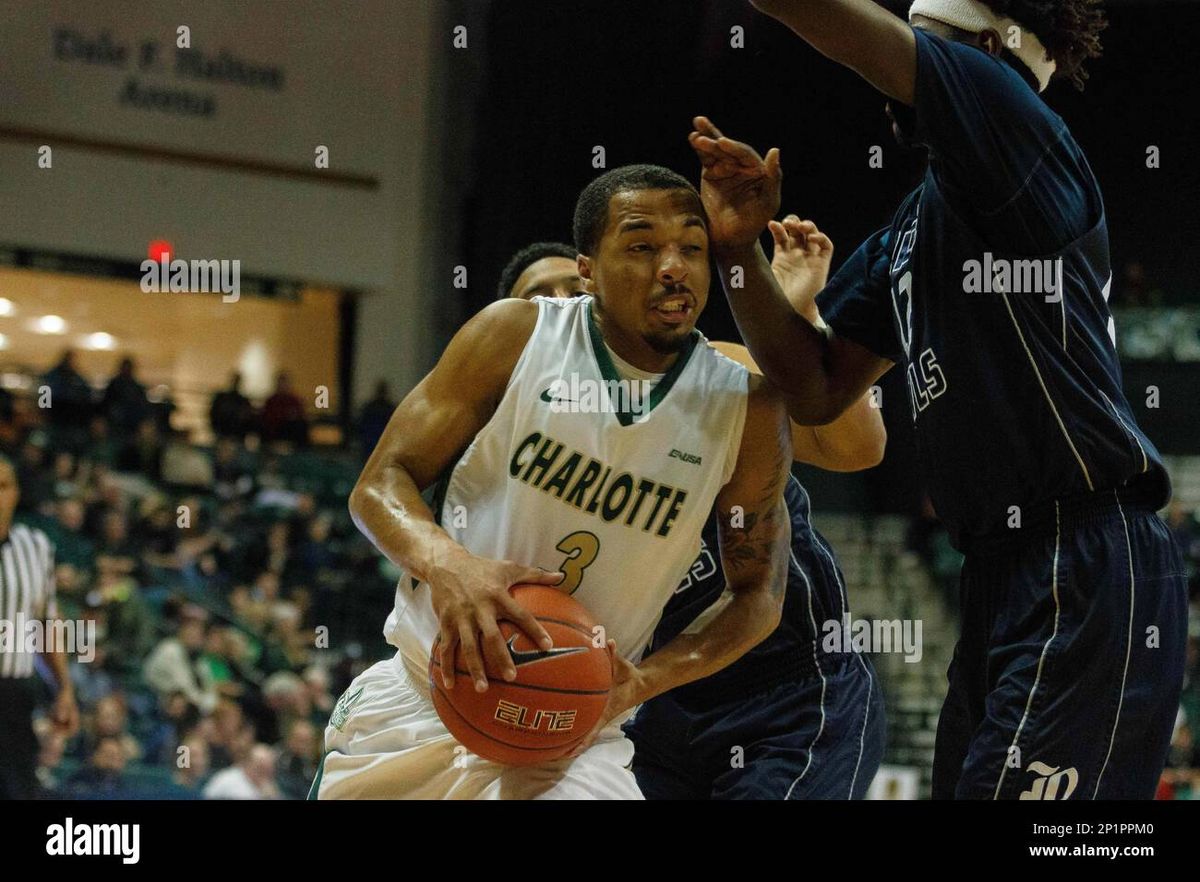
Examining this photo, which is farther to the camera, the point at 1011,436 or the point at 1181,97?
the point at 1181,97

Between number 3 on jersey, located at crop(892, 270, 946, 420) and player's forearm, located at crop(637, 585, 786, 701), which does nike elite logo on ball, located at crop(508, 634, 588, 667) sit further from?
number 3 on jersey, located at crop(892, 270, 946, 420)

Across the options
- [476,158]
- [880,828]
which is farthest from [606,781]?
[476,158]

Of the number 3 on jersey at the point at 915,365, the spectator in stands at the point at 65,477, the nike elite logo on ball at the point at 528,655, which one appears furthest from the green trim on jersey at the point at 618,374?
the spectator in stands at the point at 65,477

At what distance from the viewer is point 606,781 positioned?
3.10 m

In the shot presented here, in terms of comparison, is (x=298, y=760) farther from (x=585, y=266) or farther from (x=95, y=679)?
(x=585, y=266)

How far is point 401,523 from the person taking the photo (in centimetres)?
294

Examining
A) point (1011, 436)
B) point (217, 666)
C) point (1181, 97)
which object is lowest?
point (217, 666)

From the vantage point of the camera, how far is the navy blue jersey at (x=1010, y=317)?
2918 millimetres

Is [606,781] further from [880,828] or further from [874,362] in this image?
[874,362]

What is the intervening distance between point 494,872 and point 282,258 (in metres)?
10.3

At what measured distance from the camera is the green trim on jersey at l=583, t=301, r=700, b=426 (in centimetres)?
319

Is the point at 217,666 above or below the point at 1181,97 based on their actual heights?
below

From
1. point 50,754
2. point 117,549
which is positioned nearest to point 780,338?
point 50,754

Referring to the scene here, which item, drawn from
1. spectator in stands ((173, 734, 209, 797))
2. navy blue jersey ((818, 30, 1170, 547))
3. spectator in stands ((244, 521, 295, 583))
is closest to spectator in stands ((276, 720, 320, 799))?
spectator in stands ((173, 734, 209, 797))
